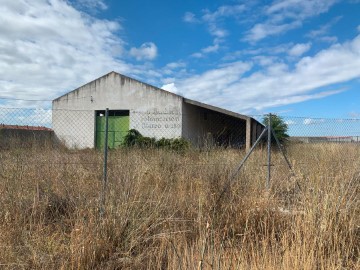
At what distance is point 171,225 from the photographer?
4.32 m

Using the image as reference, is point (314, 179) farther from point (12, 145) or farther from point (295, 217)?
point (12, 145)

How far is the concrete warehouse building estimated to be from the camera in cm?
1964

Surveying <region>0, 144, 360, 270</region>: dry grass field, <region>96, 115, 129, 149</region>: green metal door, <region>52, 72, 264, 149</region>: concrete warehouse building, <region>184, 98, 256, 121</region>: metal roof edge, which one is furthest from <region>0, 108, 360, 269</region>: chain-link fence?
<region>96, 115, 129, 149</region>: green metal door

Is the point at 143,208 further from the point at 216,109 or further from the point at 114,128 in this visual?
the point at 114,128

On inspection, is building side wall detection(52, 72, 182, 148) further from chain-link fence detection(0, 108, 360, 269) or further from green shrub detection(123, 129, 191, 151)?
chain-link fence detection(0, 108, 360, 269)

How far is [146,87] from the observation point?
66.9 feet

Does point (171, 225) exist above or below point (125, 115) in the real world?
below

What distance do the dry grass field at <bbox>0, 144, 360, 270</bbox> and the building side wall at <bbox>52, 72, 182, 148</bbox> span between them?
1398 centimetres

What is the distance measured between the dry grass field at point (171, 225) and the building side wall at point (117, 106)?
550 inches

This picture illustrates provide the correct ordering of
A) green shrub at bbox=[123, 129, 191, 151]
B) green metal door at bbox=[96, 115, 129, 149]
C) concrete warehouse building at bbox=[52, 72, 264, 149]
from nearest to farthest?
green shrub at bbox=[123, 129, 191, 151], concrete warehouse building at bbox=[52, 72, 264, 149], green metal door at bbox=[96, 115, 129, 149]

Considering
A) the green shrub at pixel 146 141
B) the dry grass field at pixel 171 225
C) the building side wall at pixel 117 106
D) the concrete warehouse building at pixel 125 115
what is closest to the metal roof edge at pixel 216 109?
the concrete warehouse building at pixel 125 115

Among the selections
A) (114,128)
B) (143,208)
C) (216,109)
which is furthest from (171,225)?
(114,128)

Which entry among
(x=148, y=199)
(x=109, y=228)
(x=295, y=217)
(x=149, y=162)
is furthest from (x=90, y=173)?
(x=295, y=217)

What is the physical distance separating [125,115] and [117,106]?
791mm
